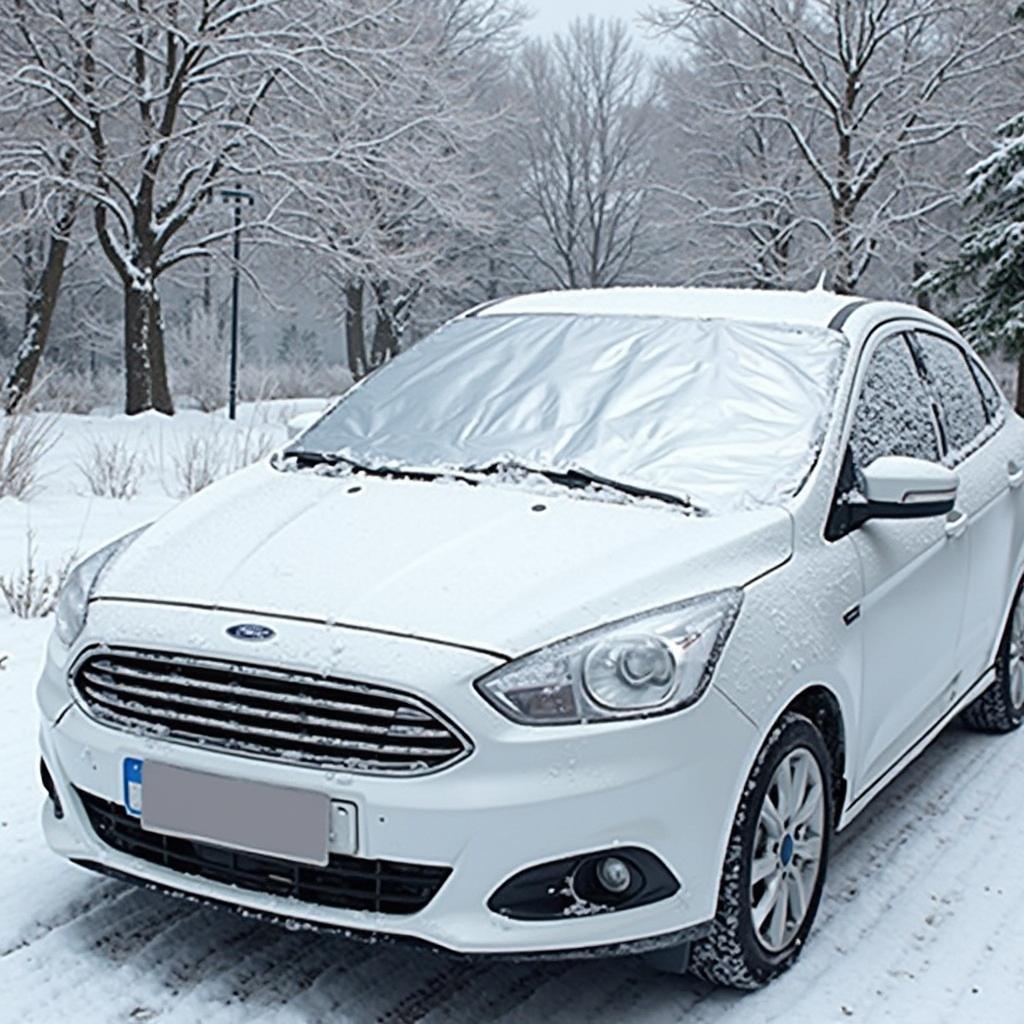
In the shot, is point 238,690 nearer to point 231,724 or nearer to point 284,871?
point 231,724

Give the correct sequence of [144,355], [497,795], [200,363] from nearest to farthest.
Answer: [497,795], [144,355], [200,363]

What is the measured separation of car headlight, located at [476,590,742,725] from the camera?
8.57 ft

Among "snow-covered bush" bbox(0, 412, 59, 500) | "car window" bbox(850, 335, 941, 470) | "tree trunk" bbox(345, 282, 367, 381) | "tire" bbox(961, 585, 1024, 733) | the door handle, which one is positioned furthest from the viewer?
"tree trunk" bbox(345, 282, 367, 381)

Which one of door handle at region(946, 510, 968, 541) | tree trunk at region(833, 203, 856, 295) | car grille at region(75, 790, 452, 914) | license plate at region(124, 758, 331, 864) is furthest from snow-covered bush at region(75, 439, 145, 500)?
tree trunk at region(833, 203, 856, 295)

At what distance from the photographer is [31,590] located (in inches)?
236

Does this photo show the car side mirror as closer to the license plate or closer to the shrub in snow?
the license plate

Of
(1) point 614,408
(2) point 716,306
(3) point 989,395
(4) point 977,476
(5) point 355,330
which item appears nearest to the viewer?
(1) point 614,408

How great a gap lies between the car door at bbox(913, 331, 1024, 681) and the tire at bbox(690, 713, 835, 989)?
1.33 meters

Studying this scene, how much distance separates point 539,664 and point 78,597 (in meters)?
1.21

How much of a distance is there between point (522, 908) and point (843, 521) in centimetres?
135

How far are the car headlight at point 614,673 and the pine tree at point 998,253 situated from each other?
660 inches

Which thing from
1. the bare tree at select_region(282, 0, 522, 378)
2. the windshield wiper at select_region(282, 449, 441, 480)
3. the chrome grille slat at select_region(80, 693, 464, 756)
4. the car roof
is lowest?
the chrome grille slat at select_region(80, 693, 464, 756)

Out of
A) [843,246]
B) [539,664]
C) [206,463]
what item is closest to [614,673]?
[539,664]

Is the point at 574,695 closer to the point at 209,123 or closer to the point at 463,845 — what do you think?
the point at 463,845
